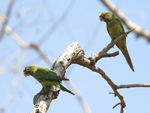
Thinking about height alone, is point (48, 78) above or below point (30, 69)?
below

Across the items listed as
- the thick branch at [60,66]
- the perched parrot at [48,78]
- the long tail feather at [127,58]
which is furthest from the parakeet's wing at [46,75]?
the long tail feather at [127,58]

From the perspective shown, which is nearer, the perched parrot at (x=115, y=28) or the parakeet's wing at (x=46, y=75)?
the parakeet's wing at (x=46, y=75)

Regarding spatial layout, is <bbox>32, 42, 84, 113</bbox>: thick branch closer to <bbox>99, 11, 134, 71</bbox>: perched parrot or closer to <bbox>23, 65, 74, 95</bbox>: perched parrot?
<bbox>23, 65, 74, 95</bbox>: perched parrot

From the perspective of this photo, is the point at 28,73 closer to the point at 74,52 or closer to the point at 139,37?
the point at 74,52

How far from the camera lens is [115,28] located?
4.39m

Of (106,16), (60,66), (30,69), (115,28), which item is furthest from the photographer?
(106,16)

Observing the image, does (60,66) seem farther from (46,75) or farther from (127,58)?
(127,58)

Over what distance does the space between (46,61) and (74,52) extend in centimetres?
452

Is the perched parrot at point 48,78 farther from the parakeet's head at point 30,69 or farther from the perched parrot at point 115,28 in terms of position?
the perched parrot at point 115,28

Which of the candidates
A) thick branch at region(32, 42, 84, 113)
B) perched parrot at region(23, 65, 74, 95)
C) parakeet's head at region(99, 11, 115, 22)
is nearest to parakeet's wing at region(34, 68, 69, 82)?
perched parrot at region(23, 65, 74, 95)

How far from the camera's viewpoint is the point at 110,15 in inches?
179

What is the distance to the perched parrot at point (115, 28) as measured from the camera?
4.41 meters

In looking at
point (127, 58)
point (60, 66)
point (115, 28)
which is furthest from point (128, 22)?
point (60, 66)

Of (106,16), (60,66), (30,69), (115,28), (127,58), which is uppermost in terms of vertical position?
(106,16)
